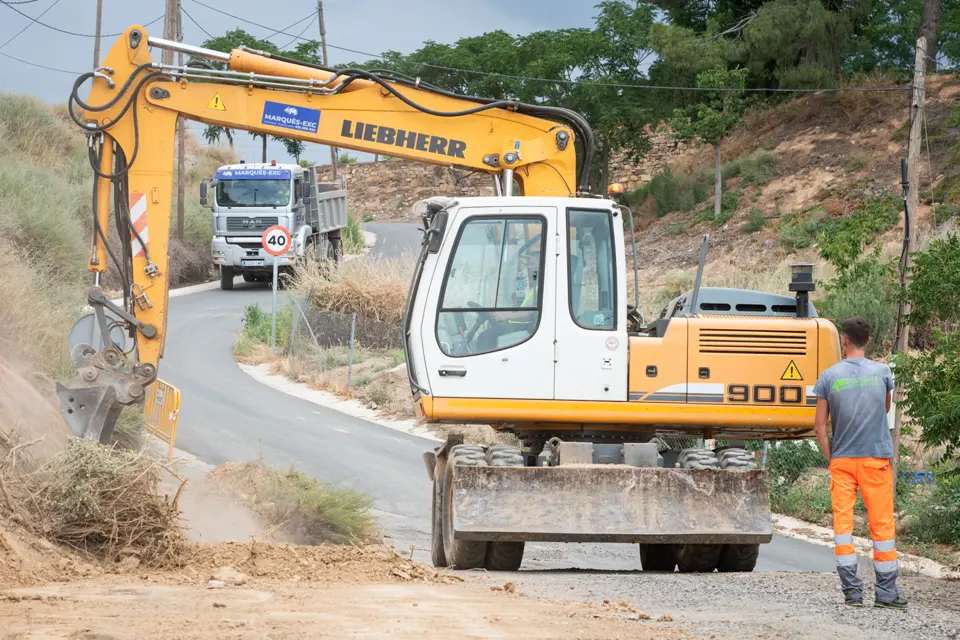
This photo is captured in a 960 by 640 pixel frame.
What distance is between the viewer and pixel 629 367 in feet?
32.2

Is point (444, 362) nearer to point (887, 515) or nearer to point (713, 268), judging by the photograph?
point (887, 515)

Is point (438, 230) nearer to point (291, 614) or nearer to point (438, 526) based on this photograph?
point (438, 526)

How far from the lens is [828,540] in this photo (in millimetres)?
14211

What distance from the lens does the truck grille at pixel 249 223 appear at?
32656 mm

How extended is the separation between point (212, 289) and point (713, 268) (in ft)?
48.9

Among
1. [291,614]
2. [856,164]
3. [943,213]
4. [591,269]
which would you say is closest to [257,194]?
[943,213]

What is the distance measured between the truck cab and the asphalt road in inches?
254

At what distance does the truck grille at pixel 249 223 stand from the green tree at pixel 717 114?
54.8 ft

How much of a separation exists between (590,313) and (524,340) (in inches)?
23.2

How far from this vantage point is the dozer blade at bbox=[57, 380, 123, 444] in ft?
33.0

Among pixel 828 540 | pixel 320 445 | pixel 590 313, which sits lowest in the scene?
pixel 828 540

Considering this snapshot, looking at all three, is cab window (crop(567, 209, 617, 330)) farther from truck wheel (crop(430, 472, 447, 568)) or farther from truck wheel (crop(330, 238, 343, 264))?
truck wheel (crop(330, 238, 343, 264))

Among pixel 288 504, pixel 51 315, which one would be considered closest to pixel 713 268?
pixel 51 315

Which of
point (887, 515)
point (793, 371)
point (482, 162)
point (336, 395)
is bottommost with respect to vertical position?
point (336, 395)
